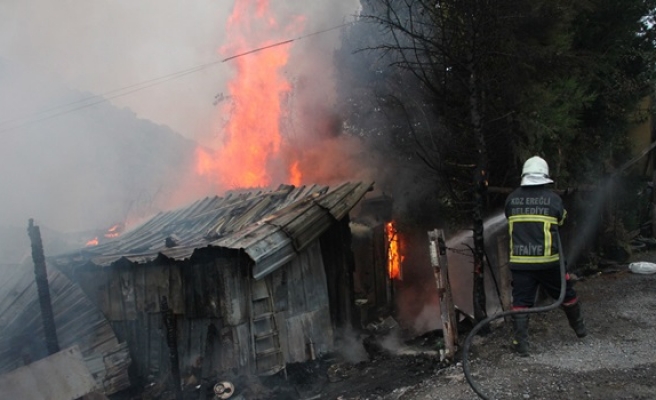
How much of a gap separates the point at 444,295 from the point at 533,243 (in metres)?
1.27

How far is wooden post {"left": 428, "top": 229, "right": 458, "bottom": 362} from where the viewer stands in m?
5.83

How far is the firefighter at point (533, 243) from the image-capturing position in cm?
515

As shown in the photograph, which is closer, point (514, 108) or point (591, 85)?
point (514, 108)

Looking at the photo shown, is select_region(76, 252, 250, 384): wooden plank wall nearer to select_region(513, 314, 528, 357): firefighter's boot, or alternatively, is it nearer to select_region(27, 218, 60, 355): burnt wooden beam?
select_region(27, 218, 60, 355): burnt wooden beam

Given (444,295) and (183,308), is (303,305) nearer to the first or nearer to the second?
(183,308)

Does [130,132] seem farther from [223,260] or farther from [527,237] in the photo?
[527,237]

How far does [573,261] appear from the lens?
1047 centimetres

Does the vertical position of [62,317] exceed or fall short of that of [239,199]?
it falls short

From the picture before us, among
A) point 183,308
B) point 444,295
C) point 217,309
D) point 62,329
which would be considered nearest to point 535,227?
point 444,295

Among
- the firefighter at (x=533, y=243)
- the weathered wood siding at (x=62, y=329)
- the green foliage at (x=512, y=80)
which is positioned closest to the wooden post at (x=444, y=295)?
the firefighter at (x=533, y=243)

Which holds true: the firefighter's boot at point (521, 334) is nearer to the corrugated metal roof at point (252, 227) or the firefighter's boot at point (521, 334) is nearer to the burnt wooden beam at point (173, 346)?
the corrugated metal roof at point (252, 227)

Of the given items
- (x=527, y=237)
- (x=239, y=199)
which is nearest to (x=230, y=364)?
(x=239, y=199)

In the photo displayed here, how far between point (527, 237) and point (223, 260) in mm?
4474

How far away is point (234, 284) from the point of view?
7.36 metres
